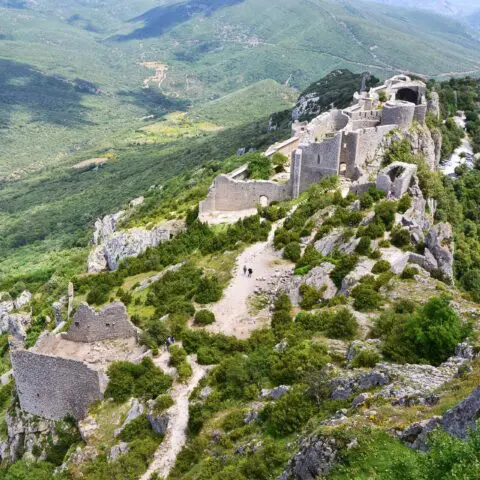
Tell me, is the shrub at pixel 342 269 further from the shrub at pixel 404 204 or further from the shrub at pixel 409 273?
the shrub at pixel 404 204

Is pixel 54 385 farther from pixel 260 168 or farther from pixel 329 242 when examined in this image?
pixel 260 168

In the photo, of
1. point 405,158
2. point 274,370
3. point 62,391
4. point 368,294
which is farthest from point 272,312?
point 405,158

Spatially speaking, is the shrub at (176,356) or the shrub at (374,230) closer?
the shrub at (176,356)

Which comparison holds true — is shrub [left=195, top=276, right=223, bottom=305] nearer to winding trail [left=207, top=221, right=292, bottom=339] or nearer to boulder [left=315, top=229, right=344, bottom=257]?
winding trail [left=207, top=221, right=292, bottom=339]

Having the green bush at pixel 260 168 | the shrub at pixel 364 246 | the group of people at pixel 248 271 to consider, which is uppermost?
the shrub at pixel 364 246

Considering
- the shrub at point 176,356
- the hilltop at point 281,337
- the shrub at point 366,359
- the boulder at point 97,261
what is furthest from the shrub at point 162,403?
the boulder at point 97,261

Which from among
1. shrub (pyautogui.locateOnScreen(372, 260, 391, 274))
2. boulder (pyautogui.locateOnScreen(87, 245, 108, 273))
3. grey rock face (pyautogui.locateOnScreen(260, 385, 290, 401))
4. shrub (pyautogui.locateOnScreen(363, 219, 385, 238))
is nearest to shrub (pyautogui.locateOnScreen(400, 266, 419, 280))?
shrub (pyautogui.locateOnScreen(372, 260, 391, 274))
